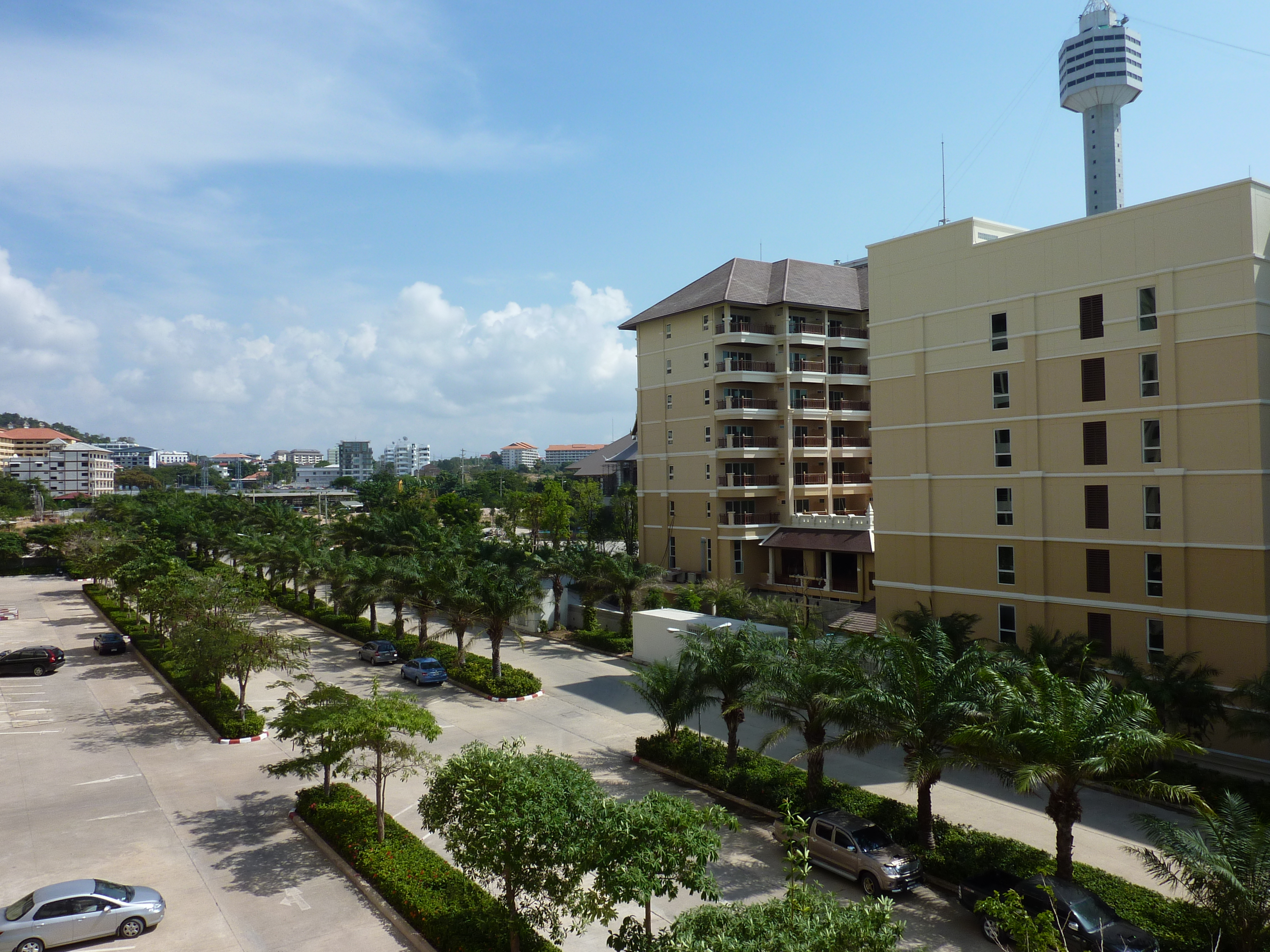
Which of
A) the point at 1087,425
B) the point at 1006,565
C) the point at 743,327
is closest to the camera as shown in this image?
the point at 1087,425

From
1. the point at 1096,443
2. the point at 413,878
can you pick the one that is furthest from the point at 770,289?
the point at 413,878

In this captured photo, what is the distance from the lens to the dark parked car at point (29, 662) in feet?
115

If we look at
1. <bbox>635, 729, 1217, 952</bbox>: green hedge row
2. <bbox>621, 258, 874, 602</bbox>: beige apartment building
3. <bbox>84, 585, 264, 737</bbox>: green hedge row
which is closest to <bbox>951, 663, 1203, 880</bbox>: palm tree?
<bbox>635, 729, 1217, 952</bbox>: green hedge row

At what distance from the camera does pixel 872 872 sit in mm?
15586

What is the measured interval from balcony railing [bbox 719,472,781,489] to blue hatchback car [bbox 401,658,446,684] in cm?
2246

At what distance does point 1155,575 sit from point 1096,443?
472cm

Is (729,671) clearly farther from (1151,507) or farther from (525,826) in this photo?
(1151,507)

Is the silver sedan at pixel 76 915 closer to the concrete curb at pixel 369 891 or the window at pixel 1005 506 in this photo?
the concrete curb at pixel 369 891

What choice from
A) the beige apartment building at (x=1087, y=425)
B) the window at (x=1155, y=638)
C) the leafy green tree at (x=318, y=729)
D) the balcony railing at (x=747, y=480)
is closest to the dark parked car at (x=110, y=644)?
the leafy green tree at (x=318, y=729)

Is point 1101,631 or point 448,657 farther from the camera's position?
point 448,657

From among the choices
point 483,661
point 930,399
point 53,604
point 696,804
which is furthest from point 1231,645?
point 53,604

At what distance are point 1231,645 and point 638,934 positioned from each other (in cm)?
2265

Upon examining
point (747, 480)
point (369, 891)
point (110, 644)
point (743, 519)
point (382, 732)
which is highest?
point (747, 480)

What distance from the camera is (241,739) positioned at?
1022 inches
